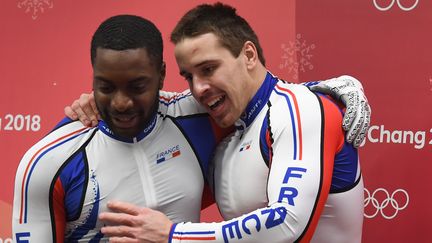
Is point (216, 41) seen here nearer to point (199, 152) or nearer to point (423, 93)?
point (199, 152)

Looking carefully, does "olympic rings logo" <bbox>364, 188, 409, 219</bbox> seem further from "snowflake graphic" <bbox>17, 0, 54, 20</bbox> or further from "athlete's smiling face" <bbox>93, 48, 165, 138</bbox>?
"snowflake graphic" <bbox>17, 0, 54, 20</bbox>

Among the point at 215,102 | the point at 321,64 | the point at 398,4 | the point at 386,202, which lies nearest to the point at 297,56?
the point at 321,64

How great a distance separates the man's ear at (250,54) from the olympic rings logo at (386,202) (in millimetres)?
776

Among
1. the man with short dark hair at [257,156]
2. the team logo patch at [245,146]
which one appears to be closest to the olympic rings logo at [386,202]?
the man with short dark hair at [257,156]

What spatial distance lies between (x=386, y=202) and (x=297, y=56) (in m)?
0.57

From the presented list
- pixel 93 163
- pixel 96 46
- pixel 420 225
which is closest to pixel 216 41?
pixel 96 46

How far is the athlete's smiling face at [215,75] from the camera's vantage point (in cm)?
138

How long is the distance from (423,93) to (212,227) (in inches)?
40.4

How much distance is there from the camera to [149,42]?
1.28 meters

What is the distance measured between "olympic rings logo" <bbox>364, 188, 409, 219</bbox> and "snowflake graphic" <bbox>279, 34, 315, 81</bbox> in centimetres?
45

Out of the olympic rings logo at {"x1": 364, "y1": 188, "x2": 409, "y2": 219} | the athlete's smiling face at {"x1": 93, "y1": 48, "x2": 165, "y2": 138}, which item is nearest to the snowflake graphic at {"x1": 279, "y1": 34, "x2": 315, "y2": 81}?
the olympic rings logo at {"x1": 364, "y1": 188, "x2": 409, "y2": 219}

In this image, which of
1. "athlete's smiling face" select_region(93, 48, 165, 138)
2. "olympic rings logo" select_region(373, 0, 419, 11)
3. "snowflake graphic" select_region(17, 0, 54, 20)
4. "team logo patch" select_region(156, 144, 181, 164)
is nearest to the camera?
"athlete's smiling face" select_region(93, 48, 165, 138)

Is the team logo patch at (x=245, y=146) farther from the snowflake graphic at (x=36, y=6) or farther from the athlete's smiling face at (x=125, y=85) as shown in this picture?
the snowflake graphic at (x=36, y=6)

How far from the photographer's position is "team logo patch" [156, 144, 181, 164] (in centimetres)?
138
